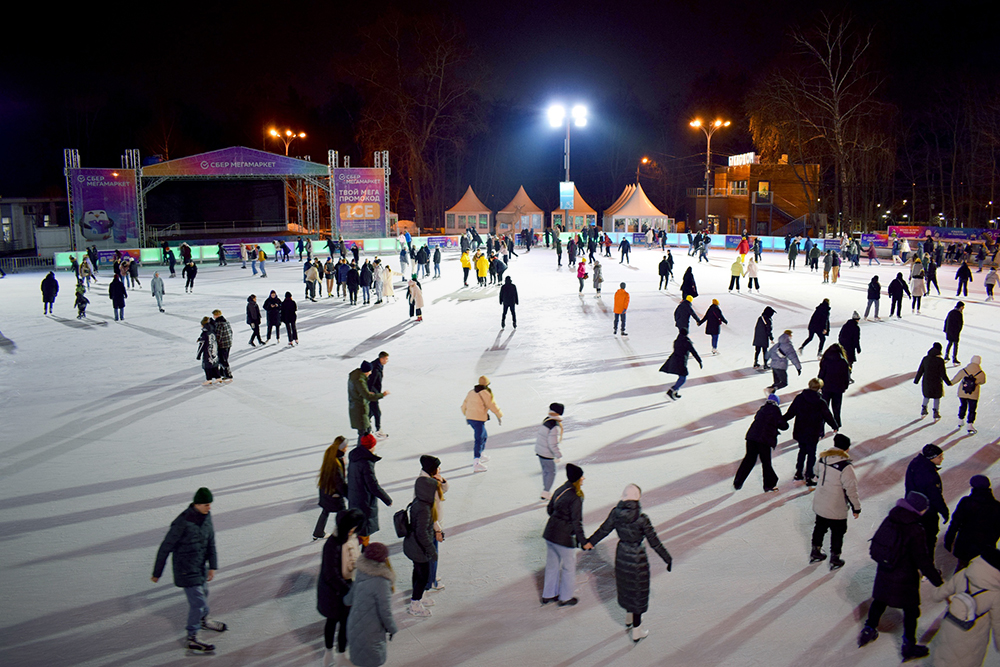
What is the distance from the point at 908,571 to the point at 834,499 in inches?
35.9

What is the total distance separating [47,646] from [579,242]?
29362mm

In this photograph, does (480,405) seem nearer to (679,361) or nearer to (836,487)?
(836,487)

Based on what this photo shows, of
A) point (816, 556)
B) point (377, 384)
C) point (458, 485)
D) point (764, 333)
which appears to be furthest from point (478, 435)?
point (764, 333)

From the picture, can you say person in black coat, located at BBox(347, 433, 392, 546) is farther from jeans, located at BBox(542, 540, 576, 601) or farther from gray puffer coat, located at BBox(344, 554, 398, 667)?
gray puffer coat, located at BBox(344, 554, 398, 667)

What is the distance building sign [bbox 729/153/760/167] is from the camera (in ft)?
173

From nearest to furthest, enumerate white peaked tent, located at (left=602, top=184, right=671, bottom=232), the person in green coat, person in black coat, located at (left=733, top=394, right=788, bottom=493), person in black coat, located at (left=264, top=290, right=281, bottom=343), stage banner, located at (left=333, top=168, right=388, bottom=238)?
person in black coat, located at (left=733, top=394, right=788, bottom=493), the person in green coat, person in black coat, located at (left=264, top=290, right=281, bottom=343), stage banner, located at (left=333, top=168, right=388, bottom=238), white peaked tent, located at (left=602, top=184, right=671, bottom=232)

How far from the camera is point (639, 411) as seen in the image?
9.63 m

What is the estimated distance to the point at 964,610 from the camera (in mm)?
3867

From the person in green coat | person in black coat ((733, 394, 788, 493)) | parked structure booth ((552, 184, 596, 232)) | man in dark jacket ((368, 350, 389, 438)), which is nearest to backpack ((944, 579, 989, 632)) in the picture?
person in black coat ((733, 394, 788, 493))

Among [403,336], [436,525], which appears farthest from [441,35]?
[436,525]

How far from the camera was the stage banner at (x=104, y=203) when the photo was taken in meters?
32.4

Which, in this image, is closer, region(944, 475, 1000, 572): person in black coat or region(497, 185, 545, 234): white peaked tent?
region(944, 475, 1000, 572): person in black coat

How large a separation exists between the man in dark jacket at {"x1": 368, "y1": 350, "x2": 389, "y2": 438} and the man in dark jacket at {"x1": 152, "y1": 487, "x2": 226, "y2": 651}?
3672 mm

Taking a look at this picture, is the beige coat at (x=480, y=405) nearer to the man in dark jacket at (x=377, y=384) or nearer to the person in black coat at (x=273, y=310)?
the man in dark jacket at (x=377, y=384)
